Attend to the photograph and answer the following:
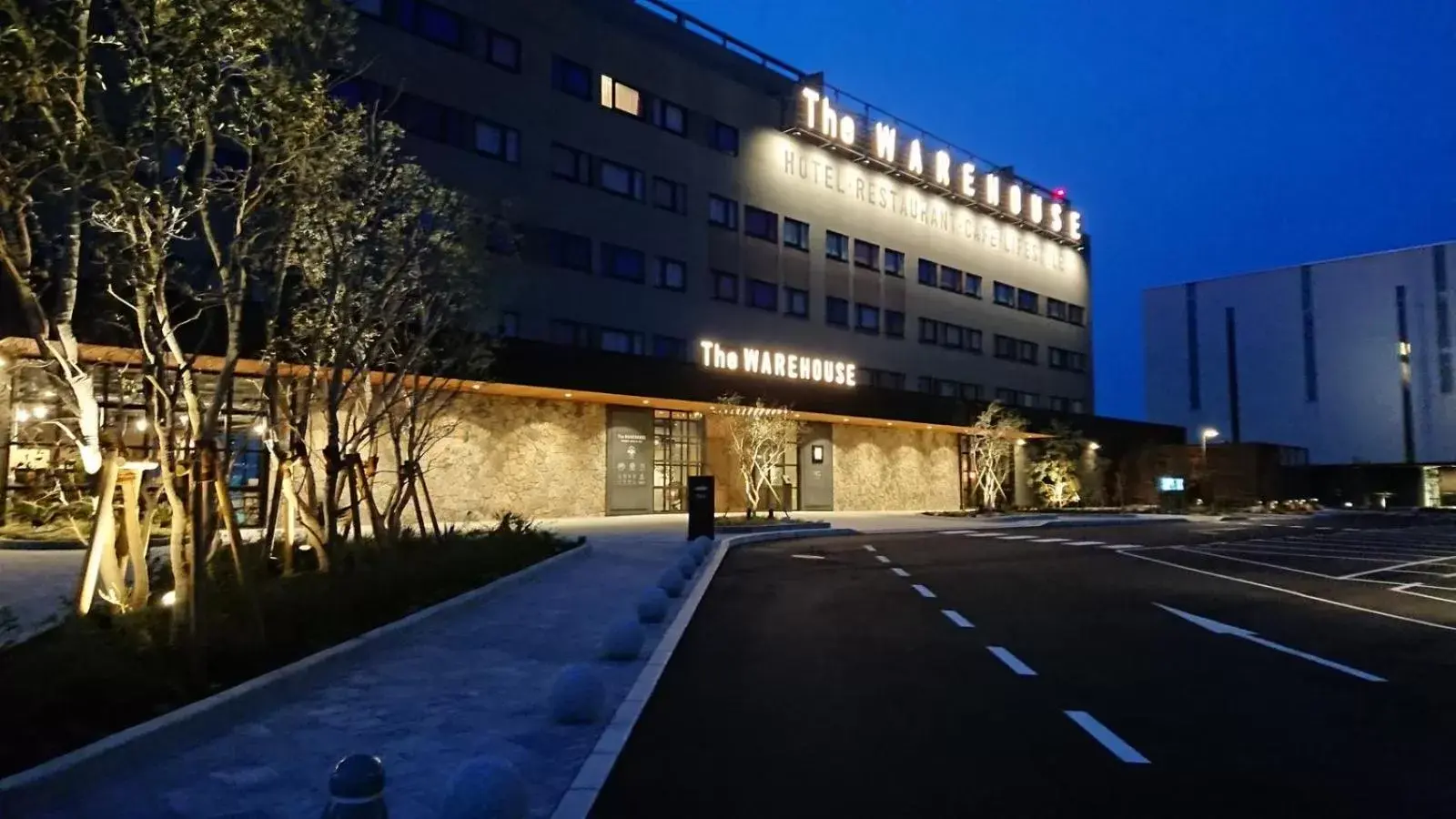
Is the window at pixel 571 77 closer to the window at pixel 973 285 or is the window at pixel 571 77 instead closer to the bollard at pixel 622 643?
the window at pixel 973 285

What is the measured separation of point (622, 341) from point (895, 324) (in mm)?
16630

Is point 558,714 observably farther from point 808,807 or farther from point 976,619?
point 976,619

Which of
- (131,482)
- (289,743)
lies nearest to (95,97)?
(131,482)

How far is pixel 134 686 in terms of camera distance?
656 centimetres

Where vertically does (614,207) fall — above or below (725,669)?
above

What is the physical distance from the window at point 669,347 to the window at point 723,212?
195 inches

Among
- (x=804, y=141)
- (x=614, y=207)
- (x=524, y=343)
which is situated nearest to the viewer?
(x=524, y=343)

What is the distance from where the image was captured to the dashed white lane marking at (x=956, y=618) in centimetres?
1173

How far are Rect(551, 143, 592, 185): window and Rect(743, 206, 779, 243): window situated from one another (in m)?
7.69

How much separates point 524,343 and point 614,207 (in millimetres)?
8879

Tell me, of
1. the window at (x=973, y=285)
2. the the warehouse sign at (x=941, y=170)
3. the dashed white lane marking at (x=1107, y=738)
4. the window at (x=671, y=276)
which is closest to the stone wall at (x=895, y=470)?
the window at (x=973, y=285)

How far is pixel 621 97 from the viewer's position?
34875mm

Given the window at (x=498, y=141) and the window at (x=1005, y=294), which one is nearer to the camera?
the window at (x=498, y=141)

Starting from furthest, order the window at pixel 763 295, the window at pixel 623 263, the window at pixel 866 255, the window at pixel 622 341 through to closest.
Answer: the window at pixel 866 255 → the window at pixel 763 295 → the window at pixel 623 263 → the window at pixel 622 341
